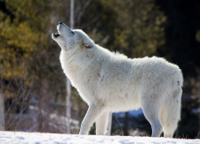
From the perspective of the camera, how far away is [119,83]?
4785mm

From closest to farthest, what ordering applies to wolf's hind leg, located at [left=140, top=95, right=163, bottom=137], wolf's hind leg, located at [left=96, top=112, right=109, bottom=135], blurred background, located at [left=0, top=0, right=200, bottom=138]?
wolf's hind leg, located at [left=140, top=95, right=163, bottom=137] < wolf's hind leg, located at [left=96, top=112, right=109, bottom=135] < blurred background, located at [left=0, top=0, right=200, bottom=138]

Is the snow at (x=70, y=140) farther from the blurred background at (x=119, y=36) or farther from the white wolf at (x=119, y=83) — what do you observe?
the blurred background at (x=119, y=36)

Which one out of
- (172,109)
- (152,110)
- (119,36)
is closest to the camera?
(152,110)

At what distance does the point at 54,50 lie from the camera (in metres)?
14.7

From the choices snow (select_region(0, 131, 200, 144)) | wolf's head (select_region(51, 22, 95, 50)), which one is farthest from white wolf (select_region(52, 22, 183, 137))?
snow (select_region(0, 131, 200, 144))

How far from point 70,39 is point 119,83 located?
51.5 inches

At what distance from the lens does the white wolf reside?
14.9ft

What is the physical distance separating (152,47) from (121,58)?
10.6m

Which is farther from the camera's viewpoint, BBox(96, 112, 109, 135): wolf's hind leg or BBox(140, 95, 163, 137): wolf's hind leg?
BBox(96, 112, 109, 135): wolf's hind leg

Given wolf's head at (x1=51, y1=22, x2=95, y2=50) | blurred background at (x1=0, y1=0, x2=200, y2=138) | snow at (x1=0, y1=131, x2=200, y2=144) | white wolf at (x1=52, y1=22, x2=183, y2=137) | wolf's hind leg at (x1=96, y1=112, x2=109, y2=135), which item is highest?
blurred background at (x1=0, y1=0, x2=200, y2=138)

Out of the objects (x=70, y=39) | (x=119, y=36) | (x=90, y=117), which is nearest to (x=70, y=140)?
(x=90, y=117)

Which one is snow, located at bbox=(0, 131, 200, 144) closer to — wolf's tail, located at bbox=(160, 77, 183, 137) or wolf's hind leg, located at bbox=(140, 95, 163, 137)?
wolf's hind leg, located at bbox=(140, 95, 163, 137)

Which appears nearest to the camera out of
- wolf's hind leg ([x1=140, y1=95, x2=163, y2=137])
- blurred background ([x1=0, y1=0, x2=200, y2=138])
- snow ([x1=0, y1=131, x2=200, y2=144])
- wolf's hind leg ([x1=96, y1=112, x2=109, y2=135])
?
snow ([x1=0, y1=131, x2=200, y2=144])

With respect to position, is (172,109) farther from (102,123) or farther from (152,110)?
(102,123)
